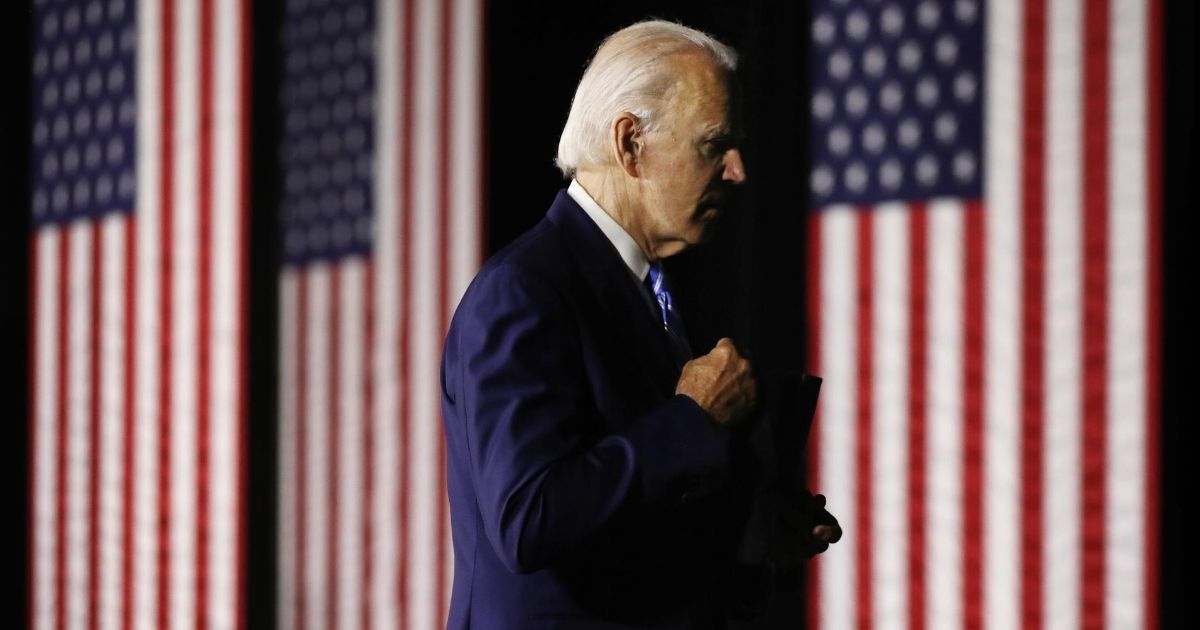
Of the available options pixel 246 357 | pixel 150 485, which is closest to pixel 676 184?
pixel 246 357

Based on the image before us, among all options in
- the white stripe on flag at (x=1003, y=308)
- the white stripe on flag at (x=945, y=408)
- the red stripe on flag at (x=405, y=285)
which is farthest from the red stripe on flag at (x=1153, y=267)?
the red stripe on flag at (x=405, y=285)

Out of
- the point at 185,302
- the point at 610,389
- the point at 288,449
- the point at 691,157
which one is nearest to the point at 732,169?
the point at 691,157

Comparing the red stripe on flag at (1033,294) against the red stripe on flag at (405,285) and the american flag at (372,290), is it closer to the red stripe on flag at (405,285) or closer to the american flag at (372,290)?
the american flag at (372,290)

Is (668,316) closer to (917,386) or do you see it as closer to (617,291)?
(617,291)

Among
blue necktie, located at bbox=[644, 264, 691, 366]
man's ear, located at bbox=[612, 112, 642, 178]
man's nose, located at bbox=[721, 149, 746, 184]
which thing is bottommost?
blue necktie, located at bbox=[644, 264, 691, 366]

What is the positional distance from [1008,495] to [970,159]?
69cm

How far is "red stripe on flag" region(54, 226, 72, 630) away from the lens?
4352 mm

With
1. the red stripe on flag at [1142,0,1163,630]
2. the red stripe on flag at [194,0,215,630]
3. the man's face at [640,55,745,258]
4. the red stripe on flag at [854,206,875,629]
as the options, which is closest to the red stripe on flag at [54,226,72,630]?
the red stripe on flag at [194,0,215,630]

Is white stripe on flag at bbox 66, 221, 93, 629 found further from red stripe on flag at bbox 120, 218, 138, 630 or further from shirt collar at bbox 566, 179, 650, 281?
shirt collar at bbox 566, 179, 650, 281

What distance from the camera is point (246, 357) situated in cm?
393

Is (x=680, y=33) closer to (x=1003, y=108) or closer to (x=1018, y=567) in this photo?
(x=1003, y=108)

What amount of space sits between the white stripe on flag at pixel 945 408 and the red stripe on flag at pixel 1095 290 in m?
0.25

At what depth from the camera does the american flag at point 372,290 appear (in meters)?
3.61

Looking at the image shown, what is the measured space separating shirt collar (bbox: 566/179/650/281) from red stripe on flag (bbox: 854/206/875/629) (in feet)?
5.31
